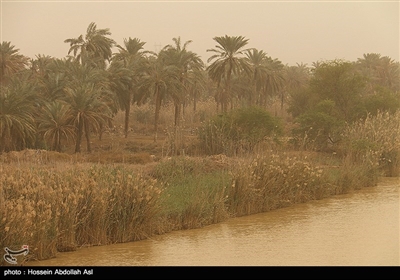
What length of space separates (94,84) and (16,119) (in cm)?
715

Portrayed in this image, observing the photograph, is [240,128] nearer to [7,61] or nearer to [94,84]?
[94,84]

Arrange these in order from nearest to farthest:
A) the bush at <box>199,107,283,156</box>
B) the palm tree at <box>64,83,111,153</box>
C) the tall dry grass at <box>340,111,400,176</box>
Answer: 1. the tall dry grass at <box>340,111,400,176</box>
2. the bush at <box>199,107,283,156</box>
3. the palm tree at <box>64,83,111,153</box>

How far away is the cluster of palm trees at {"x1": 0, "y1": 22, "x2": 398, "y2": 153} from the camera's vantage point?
1104 inches

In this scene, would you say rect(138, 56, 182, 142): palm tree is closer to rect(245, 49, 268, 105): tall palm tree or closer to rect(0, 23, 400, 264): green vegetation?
rect(0, 23, 400, 264): green vegetation

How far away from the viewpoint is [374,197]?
19.0 meters

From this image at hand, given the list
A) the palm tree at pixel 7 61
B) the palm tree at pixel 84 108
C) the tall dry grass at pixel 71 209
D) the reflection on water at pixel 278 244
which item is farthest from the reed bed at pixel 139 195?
the palm tree at pixel 7 61

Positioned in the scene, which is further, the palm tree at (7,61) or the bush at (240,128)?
the palm tree at (7,61)

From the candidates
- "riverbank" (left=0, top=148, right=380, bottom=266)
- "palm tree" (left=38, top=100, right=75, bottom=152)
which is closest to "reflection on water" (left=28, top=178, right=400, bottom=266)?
"riverbank" (left=0, top=148, right=380, bottom=266)

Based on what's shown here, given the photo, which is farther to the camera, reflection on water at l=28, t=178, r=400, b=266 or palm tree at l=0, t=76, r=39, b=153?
palm tree at l=0, t=76, r=39, b=153

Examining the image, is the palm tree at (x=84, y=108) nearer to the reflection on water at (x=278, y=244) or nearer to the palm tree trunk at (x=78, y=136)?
the palm tree trunk at (x=78, y=136)

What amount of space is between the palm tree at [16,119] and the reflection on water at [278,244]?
14.3 m

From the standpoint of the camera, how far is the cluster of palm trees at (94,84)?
28.0 metres
